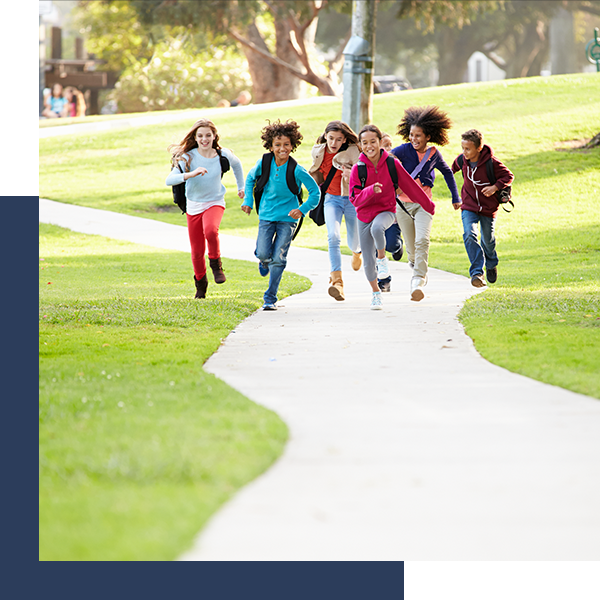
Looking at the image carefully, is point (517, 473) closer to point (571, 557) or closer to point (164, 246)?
point (571, 557)

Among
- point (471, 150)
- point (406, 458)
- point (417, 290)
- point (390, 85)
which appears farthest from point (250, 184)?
point (390, 85)

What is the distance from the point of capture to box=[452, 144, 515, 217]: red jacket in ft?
31.7

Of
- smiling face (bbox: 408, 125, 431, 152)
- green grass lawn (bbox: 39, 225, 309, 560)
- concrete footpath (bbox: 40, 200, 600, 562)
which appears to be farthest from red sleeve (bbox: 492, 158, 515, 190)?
green grass lawn (bbox: 39, 225, 309, 560)

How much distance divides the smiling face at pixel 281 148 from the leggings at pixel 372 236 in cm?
100

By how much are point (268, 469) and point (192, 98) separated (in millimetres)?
38611

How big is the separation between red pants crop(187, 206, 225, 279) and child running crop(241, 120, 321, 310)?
0.45 meters

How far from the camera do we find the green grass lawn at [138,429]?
3439 mm

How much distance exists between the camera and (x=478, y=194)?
32.1ft

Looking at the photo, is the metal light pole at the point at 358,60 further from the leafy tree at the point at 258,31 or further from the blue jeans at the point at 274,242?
the leafy tree at the point at 258,31

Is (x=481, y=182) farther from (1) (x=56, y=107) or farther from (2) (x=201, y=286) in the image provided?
(1) (x=56, y=107)

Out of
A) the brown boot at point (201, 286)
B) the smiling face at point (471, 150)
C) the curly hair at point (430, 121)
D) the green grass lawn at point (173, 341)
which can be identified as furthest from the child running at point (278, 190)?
the smiling face at point (471, 150)

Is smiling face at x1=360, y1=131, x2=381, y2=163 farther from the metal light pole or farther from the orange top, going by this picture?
the metal light pole

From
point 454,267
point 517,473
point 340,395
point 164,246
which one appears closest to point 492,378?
point 340,395

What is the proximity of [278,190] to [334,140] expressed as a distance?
108 centimetres
